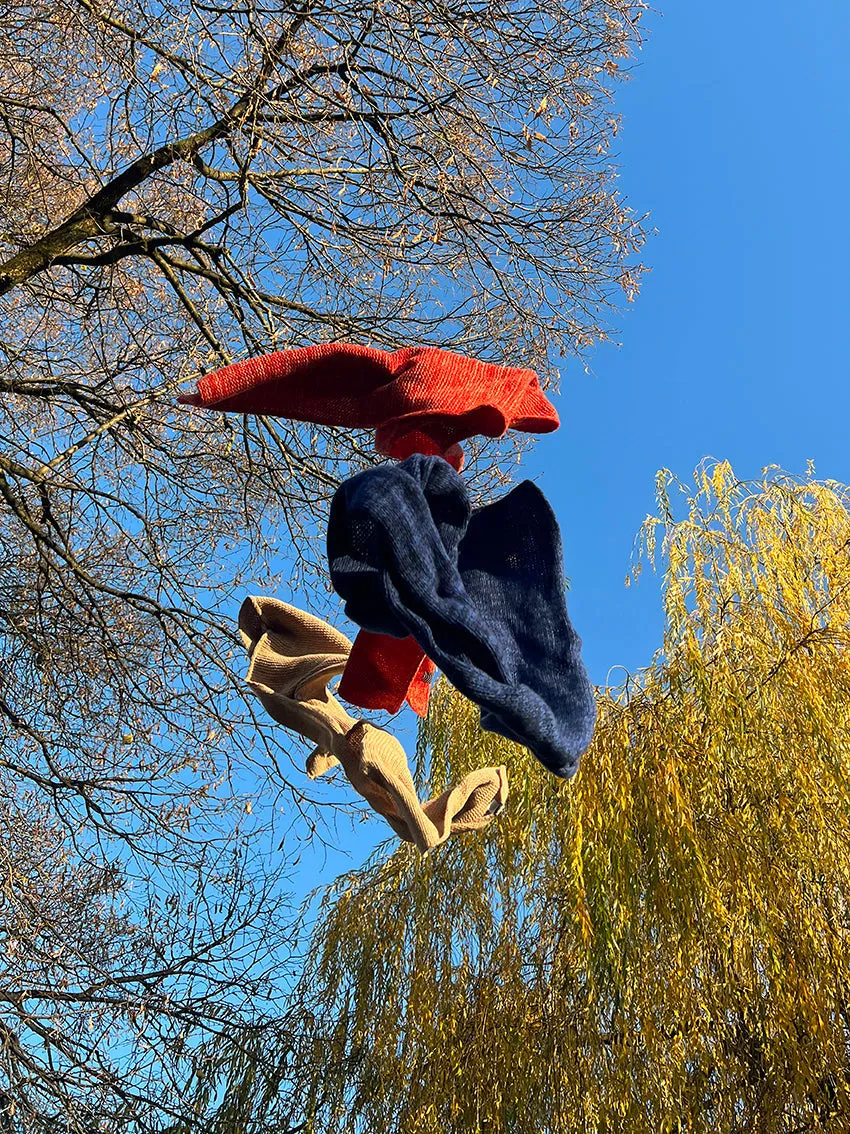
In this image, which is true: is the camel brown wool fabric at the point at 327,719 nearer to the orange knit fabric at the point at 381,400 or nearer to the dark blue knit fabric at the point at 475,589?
the orange knit fabric at the point at 381,400

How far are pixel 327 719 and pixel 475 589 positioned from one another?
318 millimetres

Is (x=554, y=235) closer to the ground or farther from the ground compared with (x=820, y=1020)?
farther from the ground

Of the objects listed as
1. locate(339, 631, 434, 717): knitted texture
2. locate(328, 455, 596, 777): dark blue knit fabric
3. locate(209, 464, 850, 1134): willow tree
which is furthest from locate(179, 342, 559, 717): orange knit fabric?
locate(209, 464, 850, 1134): willow tree

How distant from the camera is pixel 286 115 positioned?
10.1ft

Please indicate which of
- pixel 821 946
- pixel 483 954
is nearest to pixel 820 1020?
pixel 821 946

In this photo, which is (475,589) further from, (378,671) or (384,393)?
(384,393)

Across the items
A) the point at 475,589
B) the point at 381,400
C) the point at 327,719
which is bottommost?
the point at 327,719

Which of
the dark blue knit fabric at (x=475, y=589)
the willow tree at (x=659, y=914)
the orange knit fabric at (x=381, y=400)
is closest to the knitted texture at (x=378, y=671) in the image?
the orange knit fabric at (x=381, y=400)

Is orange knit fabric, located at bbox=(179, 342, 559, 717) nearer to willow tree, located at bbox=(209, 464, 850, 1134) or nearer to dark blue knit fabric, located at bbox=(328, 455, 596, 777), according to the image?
dark blue knit fabric, located at bbox=(328, 455, 596, 777)

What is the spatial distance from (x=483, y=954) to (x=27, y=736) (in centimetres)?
211

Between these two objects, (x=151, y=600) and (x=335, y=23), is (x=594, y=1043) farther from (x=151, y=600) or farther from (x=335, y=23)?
(x=335, y=23)

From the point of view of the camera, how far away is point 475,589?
1332 millimetres

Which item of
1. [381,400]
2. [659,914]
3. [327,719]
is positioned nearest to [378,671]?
[327,719]

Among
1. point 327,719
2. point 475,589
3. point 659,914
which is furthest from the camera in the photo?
point 659,914
